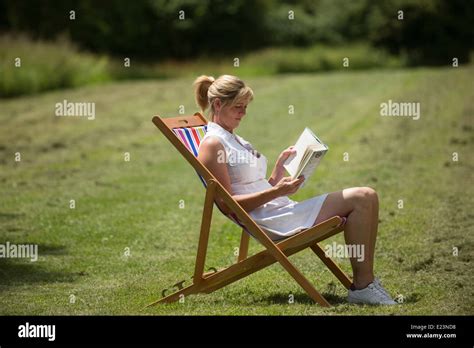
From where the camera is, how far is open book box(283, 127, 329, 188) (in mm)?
6328

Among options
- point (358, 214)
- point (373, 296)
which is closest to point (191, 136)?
point (358, 214)

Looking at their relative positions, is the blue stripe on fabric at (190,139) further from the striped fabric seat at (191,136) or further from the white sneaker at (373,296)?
the white sneaker at (373,296)

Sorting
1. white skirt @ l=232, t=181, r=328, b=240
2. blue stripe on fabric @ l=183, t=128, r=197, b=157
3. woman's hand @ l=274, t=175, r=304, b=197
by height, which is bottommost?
white skirt @ l=232, t=181, r=328, b=240

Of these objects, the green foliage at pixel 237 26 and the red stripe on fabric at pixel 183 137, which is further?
the green foliage at pixel 237 26

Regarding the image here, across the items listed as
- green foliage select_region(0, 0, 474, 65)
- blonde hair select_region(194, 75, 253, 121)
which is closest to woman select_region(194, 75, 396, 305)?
blonde hair select_region(194, 75, 253, 121)

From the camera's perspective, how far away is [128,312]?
21.6ft

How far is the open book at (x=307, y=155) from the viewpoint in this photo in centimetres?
633

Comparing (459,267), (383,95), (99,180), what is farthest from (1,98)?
(459,267)
